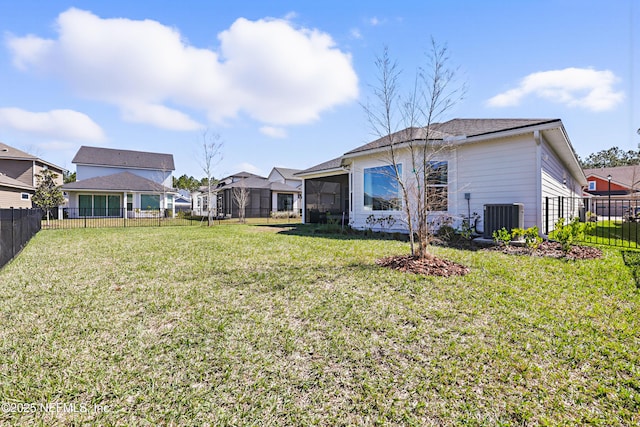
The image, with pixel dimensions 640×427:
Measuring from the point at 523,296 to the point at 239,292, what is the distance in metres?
3.91

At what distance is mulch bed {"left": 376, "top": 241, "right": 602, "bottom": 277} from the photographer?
491 cm

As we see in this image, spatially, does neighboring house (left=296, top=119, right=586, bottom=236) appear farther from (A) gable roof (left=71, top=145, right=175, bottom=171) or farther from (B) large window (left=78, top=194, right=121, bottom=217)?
(A) gable roof (left=71, top=145, right=175, bottom=171)

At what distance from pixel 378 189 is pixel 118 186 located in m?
25.7

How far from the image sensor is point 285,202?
29.0 meters

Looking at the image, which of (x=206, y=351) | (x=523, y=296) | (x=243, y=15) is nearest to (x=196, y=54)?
(x=243, y=15)

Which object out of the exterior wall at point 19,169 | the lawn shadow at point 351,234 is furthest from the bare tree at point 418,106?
the exterior wall at point 19,169

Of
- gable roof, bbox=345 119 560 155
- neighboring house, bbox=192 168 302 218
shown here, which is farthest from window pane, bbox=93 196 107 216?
gable roof, bbox=345 119 560 155

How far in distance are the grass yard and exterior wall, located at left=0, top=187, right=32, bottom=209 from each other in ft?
62.7

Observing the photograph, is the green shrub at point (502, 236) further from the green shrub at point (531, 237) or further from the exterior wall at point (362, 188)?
the exterior wall at point (362, 188)

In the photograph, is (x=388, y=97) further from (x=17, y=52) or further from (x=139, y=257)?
(x=17, y=52)

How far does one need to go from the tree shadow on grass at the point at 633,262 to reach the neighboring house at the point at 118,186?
27.9 metres

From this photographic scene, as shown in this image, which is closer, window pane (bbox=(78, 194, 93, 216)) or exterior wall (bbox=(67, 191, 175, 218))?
exterior wall (bbox=(67, 191, 175, 218))

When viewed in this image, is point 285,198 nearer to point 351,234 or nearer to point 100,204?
point 100,204

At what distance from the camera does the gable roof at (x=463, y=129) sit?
768cm
